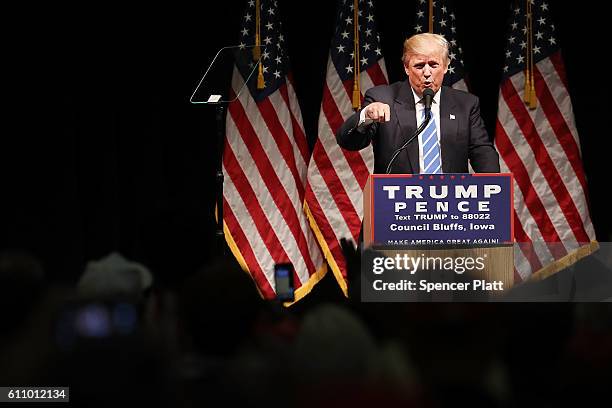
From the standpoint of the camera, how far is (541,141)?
20.9 ft

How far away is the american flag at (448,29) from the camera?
20.9 feet

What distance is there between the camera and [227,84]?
461 cm

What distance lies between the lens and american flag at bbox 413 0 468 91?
20.9 feet

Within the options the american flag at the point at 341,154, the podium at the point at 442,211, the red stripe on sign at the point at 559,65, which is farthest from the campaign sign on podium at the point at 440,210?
the red stripe on sign at the point at 559,65

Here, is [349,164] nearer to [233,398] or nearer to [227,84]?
[227,84]

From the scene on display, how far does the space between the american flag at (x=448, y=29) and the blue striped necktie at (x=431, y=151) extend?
2194 millimetres

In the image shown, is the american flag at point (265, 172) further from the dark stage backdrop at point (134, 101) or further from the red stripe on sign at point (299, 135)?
the dark stage backdrop at point (134, 101)

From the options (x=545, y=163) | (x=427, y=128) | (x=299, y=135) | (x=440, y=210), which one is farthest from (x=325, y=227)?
(x=440, y=210)

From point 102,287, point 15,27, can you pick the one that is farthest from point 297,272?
point 102,287

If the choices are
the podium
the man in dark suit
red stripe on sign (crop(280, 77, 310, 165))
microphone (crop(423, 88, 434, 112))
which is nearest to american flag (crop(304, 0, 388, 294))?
red stripe on sign (crop(280, 77, 310, 165))

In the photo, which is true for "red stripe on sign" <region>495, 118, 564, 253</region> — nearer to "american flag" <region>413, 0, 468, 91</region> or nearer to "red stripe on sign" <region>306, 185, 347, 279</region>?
"american flag" <region>413, 0, 468, 91</region>

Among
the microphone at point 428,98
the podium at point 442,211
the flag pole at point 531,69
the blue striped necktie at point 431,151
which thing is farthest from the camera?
the flag pole at point 531,69

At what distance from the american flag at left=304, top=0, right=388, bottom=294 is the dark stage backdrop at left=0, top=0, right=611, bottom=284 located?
343 mm

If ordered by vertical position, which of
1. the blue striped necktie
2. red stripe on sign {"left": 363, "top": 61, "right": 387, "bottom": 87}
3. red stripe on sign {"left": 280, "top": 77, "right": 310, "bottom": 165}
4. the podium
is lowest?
the podium
